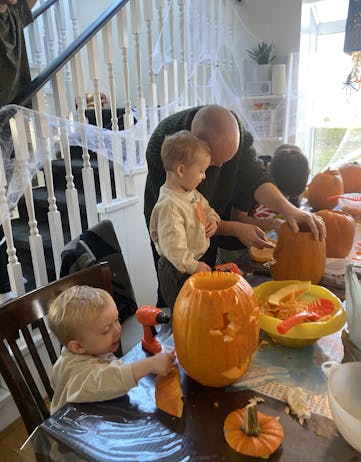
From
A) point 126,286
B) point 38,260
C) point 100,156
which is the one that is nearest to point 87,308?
point 126,286

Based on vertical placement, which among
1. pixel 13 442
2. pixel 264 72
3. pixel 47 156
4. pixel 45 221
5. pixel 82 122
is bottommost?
pixel 13 442

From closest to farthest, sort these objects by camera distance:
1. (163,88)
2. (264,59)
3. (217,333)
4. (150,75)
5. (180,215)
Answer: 1. (217,333)
2. (180,215)
3. (150,75)
4. (163,88)
5. (264,59)

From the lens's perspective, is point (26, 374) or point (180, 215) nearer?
point (26, 374)

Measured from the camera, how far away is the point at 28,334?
1.00m

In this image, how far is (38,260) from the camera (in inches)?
73.8

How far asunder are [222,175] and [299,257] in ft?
2.07

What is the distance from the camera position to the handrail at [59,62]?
1688 millimetres

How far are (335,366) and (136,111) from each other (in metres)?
2.18

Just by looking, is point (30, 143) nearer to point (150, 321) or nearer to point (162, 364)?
point (150, 321)

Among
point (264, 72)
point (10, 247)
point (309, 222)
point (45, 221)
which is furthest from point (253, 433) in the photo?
point (264, 72)

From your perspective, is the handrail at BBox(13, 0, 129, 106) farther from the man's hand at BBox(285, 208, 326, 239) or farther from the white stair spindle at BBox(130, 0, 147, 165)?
the man's hand at BBox(285, 208, 326, 239)

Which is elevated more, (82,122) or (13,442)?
(82,122)

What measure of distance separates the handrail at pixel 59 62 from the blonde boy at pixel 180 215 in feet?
3.07

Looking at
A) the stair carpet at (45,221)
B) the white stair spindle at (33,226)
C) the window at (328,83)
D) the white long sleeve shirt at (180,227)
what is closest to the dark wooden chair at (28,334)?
the white long sleeve shirt at (180,227)
